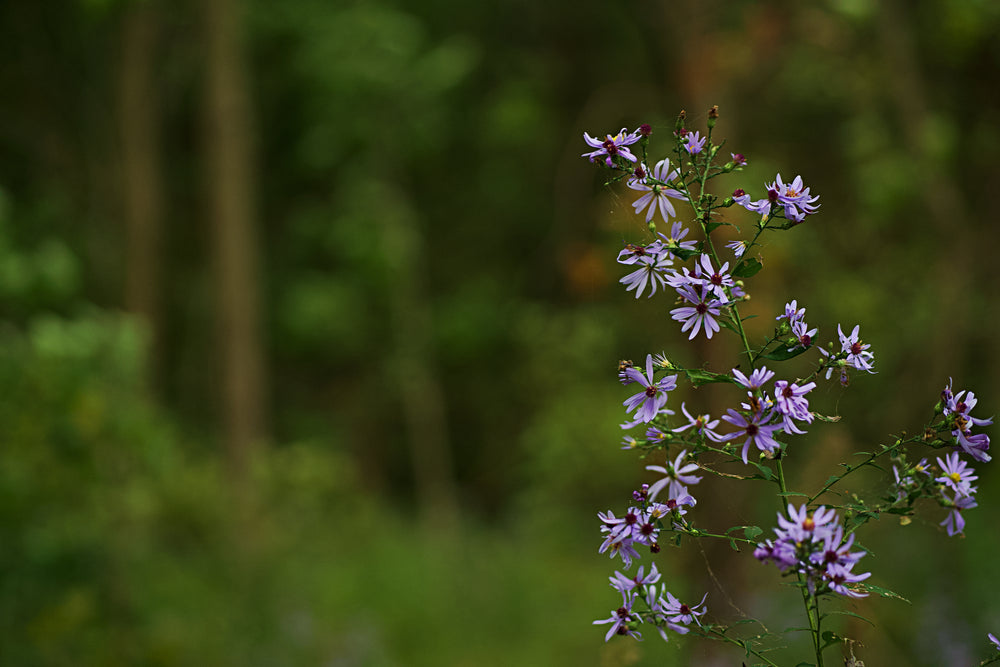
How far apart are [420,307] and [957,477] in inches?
380

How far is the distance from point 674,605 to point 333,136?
953 cm

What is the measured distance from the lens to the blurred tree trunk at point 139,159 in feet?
33.0

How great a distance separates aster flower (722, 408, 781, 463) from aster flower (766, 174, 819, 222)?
35cm

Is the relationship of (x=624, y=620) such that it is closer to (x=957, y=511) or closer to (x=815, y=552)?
(x=815, y=552)

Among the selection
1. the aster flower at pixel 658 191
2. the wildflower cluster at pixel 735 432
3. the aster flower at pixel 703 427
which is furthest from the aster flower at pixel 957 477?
the aster flower at pixel 658 191

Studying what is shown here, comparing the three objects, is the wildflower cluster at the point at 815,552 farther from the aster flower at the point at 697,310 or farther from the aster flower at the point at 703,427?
the aster flower at the point at 697,310

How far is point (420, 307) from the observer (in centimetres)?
1077

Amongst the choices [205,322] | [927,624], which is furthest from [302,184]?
[927,624]

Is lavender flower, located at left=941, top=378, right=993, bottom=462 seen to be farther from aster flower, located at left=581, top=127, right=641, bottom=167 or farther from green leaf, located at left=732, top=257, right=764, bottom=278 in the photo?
aster flower, located at left=581, top=127, right=641, bottom=167

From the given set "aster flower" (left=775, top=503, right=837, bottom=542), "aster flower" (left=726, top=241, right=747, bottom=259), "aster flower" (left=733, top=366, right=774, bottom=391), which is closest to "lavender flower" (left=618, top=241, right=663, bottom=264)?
"aster flower" (left=726, top=241, right=747, bottom=259)

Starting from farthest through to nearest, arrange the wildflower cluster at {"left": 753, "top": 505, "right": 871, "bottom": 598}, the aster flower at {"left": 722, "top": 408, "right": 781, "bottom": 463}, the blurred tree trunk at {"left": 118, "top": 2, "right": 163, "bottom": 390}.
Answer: the blurred tree trunk at {"left": 118, "top": 2, "right": 163, "bottom": 390}, the aster flower at {"left": 722, "top": 408, "right": 781, "bottom": 463}, the wildflower cluster at {"left": 753, "top": 505, "right": 871, "bottom": 598}

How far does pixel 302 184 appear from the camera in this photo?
44.5 feet

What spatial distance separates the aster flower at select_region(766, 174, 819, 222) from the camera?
1.41 meters

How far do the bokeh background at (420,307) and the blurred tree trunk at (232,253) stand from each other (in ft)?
0.11
